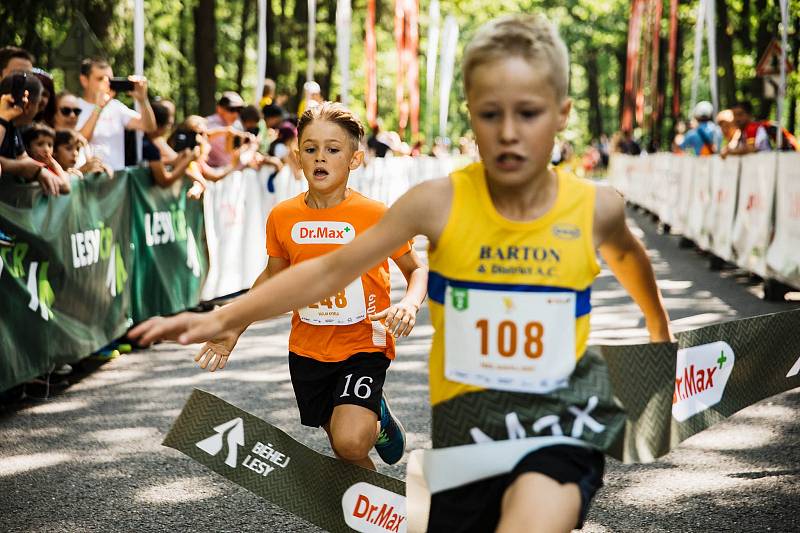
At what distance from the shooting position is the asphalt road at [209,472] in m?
5.19

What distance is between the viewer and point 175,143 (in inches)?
437

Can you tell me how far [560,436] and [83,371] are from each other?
21.7 feet

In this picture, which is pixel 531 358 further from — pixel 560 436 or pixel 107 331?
pixel 107 331

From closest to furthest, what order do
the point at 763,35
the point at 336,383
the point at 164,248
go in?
1. the point at 336,383
2. the point at 164,248
3. the point at 763,35

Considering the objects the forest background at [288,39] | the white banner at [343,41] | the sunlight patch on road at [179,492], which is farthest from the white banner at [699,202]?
the sunlight patch on road at [179,492]

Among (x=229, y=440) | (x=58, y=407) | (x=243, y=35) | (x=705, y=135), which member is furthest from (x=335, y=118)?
(x=243, y=35)

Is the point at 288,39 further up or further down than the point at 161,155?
further up

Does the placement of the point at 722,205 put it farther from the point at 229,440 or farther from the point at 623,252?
the point at 623,252

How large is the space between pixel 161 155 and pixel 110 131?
1.92 ft

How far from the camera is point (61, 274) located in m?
8.01

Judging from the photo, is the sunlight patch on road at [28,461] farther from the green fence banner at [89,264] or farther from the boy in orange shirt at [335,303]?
the boy in orange shirt at [335,303]

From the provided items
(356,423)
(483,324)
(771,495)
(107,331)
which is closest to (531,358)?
(483,324)

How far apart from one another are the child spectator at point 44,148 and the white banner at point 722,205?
30.5 feet

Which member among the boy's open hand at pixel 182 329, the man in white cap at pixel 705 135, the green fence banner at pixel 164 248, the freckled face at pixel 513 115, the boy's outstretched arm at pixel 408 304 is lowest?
the green fence banner at pixel 164 248
